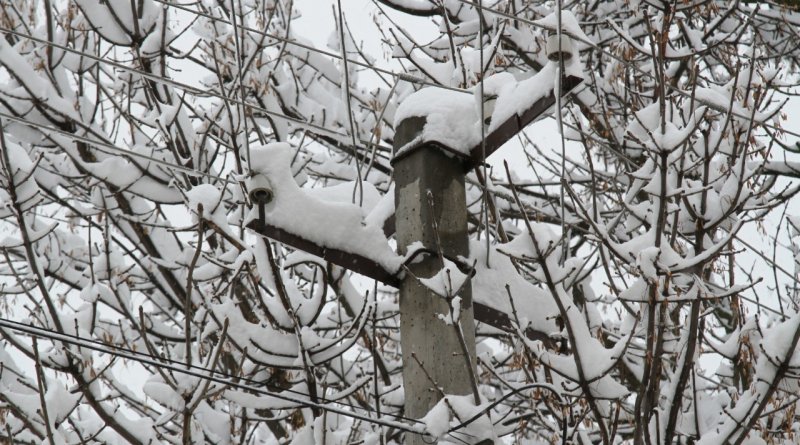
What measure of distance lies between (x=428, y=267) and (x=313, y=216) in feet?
1.50

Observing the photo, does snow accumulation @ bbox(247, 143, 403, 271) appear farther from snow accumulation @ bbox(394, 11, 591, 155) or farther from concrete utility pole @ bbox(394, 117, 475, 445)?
snow accumulation @ bbox(394, 11, 591, 155)

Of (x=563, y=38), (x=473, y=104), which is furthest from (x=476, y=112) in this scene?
(x=563, y=38)

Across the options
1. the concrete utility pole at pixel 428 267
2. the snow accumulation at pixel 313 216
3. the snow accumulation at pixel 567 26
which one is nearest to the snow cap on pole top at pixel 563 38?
the snow accumulation at pixel 567 26

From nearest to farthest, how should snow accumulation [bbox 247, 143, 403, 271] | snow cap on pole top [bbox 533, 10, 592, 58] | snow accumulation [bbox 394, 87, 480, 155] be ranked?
snow accumulation [bbox 247, 143, 403, 271] → snow cap on pole top [bbox 533, 10, 592, 58] → snow accumulation [bbox 394, 87, 480, 155]

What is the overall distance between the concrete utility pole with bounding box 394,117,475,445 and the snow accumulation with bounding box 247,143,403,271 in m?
0.12

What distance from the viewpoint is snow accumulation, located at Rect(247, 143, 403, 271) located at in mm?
2912

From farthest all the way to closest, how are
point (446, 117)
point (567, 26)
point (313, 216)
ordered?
point (446, 117) → point (567, 26) → point (313, 216)

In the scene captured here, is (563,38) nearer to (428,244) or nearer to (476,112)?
(476,112)

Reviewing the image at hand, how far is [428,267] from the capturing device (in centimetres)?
311

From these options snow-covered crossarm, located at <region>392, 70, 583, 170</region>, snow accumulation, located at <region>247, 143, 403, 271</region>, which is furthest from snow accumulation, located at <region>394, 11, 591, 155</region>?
snow accumulation, located at <region>247, 143, 403, 271</region>

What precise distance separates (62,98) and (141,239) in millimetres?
1129

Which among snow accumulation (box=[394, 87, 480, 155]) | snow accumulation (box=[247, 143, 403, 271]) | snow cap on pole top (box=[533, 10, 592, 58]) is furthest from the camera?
snow accumulation (box=[394, 87, 480, 155])

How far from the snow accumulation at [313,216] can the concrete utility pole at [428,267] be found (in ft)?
0.39

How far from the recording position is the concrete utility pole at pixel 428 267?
2.97 m
